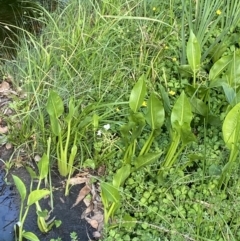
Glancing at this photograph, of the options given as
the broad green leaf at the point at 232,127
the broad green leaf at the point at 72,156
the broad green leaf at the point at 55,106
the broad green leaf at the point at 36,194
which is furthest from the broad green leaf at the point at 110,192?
the broad green leaf at the point at 232,127

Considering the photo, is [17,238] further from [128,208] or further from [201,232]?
[201,232]

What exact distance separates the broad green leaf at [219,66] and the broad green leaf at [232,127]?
0.51m

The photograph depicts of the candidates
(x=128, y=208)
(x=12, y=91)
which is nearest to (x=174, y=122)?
(x=128, y=208)

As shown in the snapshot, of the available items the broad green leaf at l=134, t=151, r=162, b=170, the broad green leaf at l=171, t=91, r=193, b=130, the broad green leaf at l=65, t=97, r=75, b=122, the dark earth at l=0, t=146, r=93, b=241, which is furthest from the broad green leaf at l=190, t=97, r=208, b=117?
the dark earth at l=0, t=146, r=93, b=241

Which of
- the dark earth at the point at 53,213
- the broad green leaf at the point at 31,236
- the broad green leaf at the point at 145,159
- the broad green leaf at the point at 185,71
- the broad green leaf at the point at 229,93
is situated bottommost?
the dark earth at the point at 53,213

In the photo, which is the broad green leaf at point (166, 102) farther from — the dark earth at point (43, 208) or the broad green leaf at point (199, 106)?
the dark earth at point (43, 208)

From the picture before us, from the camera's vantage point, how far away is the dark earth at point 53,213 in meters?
2.68

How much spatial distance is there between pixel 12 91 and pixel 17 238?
1.17m

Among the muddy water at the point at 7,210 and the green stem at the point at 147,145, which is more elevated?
the green stem at the point at 147,145

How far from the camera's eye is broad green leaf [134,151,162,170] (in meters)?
2.63

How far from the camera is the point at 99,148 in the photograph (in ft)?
9.59

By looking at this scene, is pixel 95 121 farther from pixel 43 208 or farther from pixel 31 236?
pixel 31 236

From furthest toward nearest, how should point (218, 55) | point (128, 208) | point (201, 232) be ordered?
point (218, 55) < point (128, 208) < point (201, 232)

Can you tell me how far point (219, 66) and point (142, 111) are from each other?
54cm
